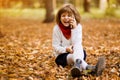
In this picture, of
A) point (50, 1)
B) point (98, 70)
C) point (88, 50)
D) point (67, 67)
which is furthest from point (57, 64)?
point (50, 1)

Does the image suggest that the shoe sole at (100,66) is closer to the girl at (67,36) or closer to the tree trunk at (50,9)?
the girl at (67,36)

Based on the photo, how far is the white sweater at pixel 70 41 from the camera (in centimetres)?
546

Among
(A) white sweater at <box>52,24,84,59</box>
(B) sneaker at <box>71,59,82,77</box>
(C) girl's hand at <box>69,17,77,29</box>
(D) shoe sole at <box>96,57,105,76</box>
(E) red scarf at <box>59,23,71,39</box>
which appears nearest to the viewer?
(B) sneaker at <box>71,59,82,77</box>

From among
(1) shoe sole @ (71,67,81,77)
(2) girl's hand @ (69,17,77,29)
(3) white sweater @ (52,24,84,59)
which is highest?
(2) girl's hand @ (69,17,77,29)

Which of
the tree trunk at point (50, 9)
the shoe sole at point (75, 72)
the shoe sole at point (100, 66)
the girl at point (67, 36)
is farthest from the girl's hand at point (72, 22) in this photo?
the tree trunk at point (50, 9)

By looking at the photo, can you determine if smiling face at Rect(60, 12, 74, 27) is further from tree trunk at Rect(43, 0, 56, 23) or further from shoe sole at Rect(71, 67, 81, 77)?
tree trunk at Rect(43, 0, 56, 23)

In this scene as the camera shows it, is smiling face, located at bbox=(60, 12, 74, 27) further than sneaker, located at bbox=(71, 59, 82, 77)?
Yes

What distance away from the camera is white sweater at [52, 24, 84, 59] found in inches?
215

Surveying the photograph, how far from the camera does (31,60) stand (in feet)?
20.8

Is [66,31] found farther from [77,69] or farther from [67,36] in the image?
[77,69]

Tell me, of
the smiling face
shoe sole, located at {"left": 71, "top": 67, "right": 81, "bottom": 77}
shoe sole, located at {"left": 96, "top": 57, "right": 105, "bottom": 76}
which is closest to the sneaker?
shoe sole, located at {"left": 71, "top": 67, "right": 81, "bottom": 77}

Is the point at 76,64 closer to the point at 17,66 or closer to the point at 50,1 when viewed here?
the point at 17,66

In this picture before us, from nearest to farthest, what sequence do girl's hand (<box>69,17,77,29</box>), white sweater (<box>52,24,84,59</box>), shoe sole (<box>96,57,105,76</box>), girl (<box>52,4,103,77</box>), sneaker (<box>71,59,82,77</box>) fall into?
1. sneaker (<box>71,59,82,77</box>)
2. shoe sole (<box>96,57,105,76</box>)
3. white sweater (<box>52,24,84,59</box>)
4. girl (<box>52,4,103,77</box>)
5. girl's hand (<box>69,17,77,29</box>)

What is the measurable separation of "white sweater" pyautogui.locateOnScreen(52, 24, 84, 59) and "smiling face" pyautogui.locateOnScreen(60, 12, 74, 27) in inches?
6.8
